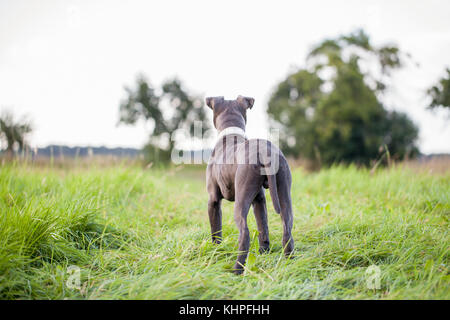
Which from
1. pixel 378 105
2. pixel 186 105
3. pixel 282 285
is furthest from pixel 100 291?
pixel 186 105

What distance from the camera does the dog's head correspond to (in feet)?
9.46

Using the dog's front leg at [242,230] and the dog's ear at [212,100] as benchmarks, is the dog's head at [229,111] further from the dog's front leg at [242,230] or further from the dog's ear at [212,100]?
the dog's front leg at [242,230]

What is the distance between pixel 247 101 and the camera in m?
3.04

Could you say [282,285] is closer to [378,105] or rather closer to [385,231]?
[385,231]

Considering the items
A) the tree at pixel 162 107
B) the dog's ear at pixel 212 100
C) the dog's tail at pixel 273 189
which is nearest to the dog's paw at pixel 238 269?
the dog's tail at pixel 273 189

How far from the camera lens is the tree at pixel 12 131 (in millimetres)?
5531

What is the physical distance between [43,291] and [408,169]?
677 centimetres

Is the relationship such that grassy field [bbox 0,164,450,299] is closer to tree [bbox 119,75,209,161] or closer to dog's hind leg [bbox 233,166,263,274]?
dog's hind leg [bbox 233,166,263,274]

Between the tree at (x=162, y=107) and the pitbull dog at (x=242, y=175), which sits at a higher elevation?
the tree at (x=162, y=107)

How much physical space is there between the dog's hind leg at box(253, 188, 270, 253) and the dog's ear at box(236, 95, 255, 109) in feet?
3.12

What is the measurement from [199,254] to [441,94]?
8791 mm

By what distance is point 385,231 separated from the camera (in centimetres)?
305

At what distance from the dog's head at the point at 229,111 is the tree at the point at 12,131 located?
Answer: 14.6 ft

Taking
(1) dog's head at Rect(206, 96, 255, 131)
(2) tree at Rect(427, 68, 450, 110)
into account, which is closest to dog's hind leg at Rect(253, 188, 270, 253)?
(1) dog's head at Rect(206, 96, 255, 131)
